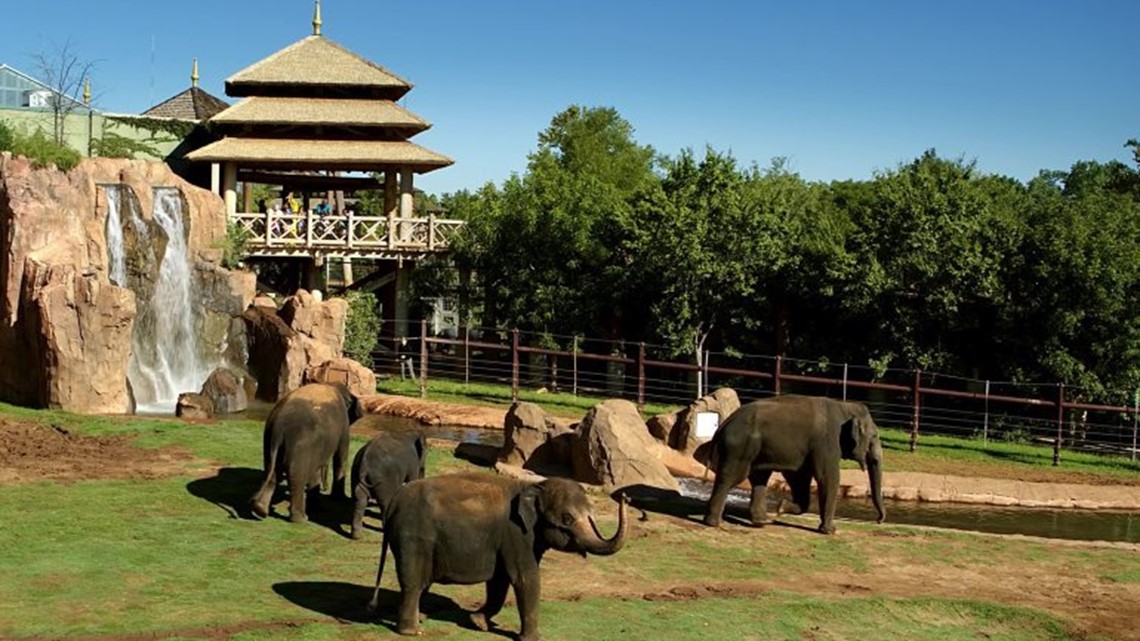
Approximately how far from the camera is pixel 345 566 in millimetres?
11742

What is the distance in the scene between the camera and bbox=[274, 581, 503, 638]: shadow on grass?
1004cm

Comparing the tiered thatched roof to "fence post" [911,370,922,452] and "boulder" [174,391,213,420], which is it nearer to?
"boulder" [174,391,213,420]

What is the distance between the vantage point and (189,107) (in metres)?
43.7

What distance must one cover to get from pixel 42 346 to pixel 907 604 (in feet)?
51.7

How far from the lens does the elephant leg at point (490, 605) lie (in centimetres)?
991

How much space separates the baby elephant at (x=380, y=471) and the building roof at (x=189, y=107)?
32075mm

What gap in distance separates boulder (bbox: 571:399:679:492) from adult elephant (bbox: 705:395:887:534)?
6.16 feet

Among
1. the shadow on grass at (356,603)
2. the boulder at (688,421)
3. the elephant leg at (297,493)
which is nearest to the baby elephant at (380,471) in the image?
the elephant leg at (297,493)

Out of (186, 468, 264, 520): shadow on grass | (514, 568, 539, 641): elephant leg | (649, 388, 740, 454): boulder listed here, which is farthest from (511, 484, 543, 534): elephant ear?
(649, 388, 740, 454): boulder

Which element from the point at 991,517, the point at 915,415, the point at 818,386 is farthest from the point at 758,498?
the point at 818,386

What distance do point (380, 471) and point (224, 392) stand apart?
1231cm

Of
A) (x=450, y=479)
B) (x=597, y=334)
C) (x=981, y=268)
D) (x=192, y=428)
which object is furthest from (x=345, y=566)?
(x=597, y=334)

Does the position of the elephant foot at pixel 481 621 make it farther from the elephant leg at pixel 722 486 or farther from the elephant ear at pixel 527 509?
the elephant leg at pixel 722 486

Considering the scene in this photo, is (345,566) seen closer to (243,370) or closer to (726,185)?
A: (243,370)
